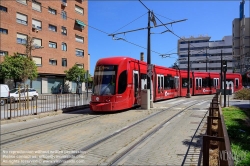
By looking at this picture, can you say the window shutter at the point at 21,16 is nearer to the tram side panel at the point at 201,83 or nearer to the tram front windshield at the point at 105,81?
the tram side panel at the point at 201,83

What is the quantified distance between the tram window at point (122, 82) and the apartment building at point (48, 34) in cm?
2709

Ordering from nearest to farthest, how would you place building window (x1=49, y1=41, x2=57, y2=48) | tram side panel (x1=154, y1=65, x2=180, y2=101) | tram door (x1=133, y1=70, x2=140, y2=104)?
1. tram door (x1=133, y1=70, x2=140, y2=104)
2. tram side panel (x1=154, y1=65, x2=180, y2=101)
3. building window (x1=49, y1=41, x2=57, y2=48)

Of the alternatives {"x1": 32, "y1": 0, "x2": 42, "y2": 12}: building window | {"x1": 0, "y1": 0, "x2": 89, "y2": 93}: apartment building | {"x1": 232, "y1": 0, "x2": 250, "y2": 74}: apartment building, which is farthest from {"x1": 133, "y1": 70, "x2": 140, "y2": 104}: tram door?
{"x1": 232, "y1": 0, "x2": 250, "y2": 74}: apartment building

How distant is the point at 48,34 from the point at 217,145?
→ 135 ft

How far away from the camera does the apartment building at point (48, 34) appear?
35031 mm

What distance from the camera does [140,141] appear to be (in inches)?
264

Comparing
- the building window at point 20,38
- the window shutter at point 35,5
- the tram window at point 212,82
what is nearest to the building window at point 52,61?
the building window at point 20,38

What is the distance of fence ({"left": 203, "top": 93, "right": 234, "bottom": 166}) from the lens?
2455mm

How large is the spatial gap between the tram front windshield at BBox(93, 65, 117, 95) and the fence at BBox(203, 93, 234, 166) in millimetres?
6003

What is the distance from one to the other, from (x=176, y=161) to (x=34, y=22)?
132 feet

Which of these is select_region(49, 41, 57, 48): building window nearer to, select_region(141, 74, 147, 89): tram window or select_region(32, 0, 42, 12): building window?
select_region(32, 0, 42, 12): building window

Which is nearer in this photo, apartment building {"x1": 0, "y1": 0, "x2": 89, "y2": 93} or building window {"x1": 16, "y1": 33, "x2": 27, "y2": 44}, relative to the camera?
apartment building {"x1": 0, "y1": 0, "x2": 89, "y2": 93}

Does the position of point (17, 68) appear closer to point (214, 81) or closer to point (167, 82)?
point (167, 82)

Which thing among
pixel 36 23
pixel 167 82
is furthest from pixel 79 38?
pixel 167 82
